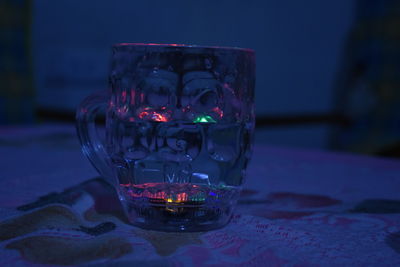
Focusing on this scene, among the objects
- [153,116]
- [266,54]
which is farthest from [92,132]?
[266,54]

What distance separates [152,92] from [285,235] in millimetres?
179

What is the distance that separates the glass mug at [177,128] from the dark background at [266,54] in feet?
4.72

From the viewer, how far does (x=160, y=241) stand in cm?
43

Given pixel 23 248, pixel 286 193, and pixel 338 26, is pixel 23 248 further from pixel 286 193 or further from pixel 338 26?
pixel 338 26

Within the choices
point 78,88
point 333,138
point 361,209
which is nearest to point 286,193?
point 361,209

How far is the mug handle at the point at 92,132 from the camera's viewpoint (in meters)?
0.51

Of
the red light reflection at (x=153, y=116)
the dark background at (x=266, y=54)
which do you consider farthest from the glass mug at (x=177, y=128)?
the dark background at (x=266, y=54)

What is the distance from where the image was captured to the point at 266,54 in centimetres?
217

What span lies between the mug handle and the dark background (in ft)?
4.76

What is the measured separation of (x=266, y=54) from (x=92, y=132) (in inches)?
68.7

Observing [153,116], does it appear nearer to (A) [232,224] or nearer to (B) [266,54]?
(A) [232,224]

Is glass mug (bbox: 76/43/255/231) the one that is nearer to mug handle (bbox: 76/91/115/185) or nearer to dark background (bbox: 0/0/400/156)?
mug handle (bbox: 76/91/115/185)

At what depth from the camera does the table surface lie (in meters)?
0.40

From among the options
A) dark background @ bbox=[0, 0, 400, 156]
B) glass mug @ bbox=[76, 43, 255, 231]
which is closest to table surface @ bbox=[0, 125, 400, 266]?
glass mug @ bbox=[76, 43, 255, 231]
